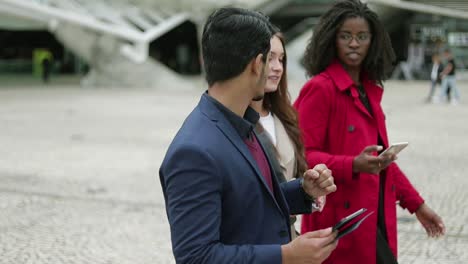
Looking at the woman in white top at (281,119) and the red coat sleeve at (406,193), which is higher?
the woman in white top at (281,119)

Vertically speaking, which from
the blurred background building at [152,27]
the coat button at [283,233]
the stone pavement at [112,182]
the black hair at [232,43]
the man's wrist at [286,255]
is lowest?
the blurred background building at [152,27]

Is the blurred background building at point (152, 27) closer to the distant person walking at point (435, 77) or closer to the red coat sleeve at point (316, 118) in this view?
the distant person walking at point (435, 77)

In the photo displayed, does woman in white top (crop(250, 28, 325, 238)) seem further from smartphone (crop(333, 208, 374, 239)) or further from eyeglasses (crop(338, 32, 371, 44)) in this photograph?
smartphone (crop(333, 208, 374, 239))

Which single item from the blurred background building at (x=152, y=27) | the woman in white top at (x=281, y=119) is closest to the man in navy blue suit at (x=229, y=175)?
the woman in white top at (x=281, y=119)

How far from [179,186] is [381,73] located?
1688mm

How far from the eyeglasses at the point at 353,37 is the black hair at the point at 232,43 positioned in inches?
50.4

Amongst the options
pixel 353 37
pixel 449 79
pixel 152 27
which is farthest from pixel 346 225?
pixel 152 27

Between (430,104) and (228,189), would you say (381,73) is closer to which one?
(228,189)

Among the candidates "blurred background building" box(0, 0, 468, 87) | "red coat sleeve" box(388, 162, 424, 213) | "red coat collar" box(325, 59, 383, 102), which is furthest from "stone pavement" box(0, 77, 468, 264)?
"blurred background building" box(0, 0, 468, 87)

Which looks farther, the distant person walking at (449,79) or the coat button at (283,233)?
the distant person walking at (449,79)

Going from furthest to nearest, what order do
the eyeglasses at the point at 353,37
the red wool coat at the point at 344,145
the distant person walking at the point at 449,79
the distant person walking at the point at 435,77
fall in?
the distant person walking at the point at 435,77 < the distant person walking at the point at 449,79 < the eyeglasses at the point at 353,37 < the red wool coat at the point at 344,145

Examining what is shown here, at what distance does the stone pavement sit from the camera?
500cm

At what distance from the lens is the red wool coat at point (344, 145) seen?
9.29 feet

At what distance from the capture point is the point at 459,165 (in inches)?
329
